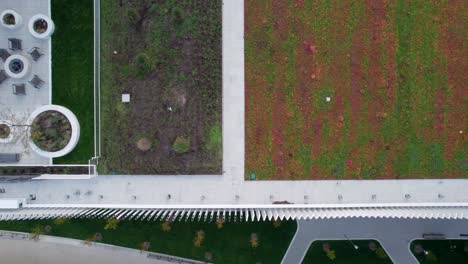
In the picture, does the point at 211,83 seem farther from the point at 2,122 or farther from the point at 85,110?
the point at 2,122

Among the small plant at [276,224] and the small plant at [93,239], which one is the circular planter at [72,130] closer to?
the small plant at [93,239]

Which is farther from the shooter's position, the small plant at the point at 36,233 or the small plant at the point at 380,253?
the small plant at the point at 36,233

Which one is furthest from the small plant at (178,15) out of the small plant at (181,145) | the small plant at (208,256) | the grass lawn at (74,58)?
the small plant at (208,256)

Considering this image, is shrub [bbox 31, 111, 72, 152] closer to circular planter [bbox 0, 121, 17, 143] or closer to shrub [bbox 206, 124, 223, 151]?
circular planter [bbox 0, 121, 17, 143]

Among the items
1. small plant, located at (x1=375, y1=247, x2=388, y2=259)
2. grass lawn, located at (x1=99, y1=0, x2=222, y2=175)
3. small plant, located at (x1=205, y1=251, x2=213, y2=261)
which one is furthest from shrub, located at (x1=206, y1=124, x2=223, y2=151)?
small plant, located at (x1=375, y1=247, x2=388, y2=259)

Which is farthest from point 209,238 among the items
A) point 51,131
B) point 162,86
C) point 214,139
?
point 51,131
